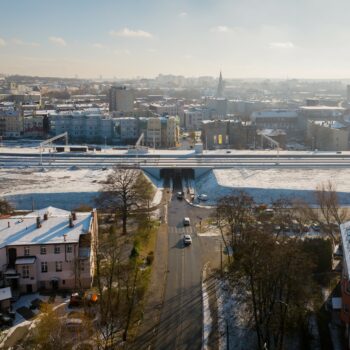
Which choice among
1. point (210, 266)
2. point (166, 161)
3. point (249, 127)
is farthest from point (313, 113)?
point (210, 266)

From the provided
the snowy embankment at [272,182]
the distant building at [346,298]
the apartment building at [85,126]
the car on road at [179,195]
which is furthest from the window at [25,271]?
the apartment building at [85,126]

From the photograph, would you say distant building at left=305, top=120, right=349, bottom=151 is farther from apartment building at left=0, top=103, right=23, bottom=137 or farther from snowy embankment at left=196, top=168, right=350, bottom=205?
apartment building at left=0, top=103, right=23, bottom=137

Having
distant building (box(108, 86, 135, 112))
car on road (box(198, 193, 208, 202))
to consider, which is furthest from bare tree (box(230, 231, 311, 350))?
distant building (box(108, 86, 135, 112))

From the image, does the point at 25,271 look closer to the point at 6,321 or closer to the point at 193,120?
the point at 6,321

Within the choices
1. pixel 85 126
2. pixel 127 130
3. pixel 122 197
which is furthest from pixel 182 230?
pixel 85 126

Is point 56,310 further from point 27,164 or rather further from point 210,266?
point 27,164
